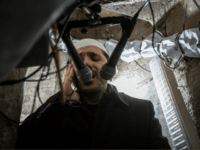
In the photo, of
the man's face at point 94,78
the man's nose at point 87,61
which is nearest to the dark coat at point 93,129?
the man's face at point 94,78

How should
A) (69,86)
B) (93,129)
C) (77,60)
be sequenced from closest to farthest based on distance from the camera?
(77,60) < (93,129) < (69,86)

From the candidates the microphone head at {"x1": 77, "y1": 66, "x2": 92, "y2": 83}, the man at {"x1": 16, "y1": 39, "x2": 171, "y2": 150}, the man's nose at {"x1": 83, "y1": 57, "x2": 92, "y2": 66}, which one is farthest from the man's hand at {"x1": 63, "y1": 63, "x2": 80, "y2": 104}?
the microphone head at {"x1": 77, "y1": 66, "x2": 92, "y2": 83}

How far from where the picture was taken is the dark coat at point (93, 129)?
2.69 feet

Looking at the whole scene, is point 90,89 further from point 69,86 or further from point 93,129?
point 93,129

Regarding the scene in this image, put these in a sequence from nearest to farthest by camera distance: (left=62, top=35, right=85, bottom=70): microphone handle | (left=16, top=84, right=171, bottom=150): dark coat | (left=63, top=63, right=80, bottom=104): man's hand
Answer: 1. (left=62, top=35, right=85, bottom=70): microphone handle
2. (left=16, top=84, right=171, bottom=150): dark coat
3. (left=63, top=63, right=80, bottom=104): man's hand

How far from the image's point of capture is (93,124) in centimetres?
92

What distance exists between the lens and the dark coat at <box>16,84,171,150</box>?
0.82 meters

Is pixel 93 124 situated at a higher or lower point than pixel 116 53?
lower

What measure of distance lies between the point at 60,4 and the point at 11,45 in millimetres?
210

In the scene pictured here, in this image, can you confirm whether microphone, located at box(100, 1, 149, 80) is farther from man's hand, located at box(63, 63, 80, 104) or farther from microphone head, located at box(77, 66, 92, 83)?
man's hand, located at box(63, 63, 80, 104)

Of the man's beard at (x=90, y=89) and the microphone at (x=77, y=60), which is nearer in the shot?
the microphone at (x=77, y=60)

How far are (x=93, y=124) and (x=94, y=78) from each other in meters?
0.35

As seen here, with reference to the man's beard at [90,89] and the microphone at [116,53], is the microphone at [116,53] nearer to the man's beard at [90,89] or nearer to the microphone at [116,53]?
the microphone at [116,53]

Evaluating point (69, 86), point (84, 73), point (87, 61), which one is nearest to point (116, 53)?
point (84, 73)
